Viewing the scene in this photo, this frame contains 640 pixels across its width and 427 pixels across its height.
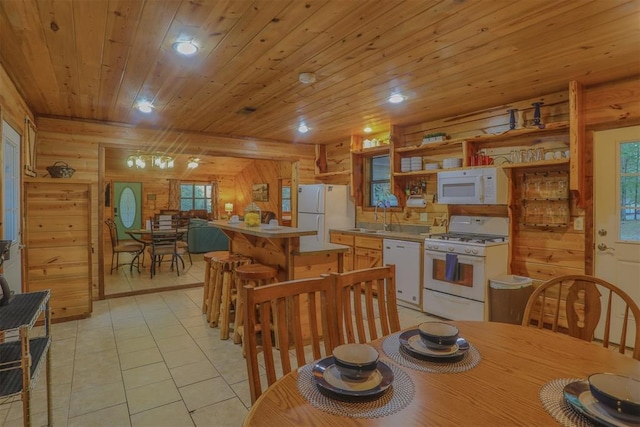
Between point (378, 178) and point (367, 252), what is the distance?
1352 millimetres

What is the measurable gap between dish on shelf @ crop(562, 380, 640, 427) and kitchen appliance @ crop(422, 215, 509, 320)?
261cm

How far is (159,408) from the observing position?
85.0 inches

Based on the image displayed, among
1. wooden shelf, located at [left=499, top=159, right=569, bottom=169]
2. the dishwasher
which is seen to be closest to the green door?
the dishwasher

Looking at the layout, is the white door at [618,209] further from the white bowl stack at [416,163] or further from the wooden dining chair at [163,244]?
the wooden dining chair at [163,244]

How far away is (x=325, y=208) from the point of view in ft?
17.7

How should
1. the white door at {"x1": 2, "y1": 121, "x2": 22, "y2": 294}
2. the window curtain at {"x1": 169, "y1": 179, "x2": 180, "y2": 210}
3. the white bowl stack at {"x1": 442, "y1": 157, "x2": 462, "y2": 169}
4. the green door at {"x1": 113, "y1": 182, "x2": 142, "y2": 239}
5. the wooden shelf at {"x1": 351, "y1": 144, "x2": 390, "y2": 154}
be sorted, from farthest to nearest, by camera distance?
the window curtain at {"x1": 169, "y1": 179, "x2": 180, "y2": 210}
the green door at {"x1": 113, "y1": 182, "x2": 142, "y2": 239}
the wooden shelf at {"x1": 351, "y1": 144, "x2": 390, "y2": 154}
the white bowl stack at {"x1": 442, "y1": 157, "x2": 462, "y2": 169}
the white door at {"x1": 2, "y1": 121, "x2": 22, "y2": 294}

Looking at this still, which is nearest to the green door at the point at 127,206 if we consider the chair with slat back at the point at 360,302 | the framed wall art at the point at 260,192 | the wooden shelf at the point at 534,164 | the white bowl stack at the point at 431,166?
the framed wall art at the point at 260,192

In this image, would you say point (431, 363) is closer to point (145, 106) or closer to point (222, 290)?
point (222, 290)

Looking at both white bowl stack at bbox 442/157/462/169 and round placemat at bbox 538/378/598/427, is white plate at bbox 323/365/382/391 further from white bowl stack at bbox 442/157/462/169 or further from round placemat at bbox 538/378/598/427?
white bowl stack at bbox 442/157/462/169

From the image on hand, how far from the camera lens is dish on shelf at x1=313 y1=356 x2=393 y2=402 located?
3.07 ft

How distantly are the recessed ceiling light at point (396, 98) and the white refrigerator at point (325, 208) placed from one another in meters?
2.00

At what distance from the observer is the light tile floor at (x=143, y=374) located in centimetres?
209

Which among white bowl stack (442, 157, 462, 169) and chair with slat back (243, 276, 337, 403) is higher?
white bowl stack (442, 157, 462, 169)

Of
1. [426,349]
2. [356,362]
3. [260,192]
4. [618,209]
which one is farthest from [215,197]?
[356,362]
